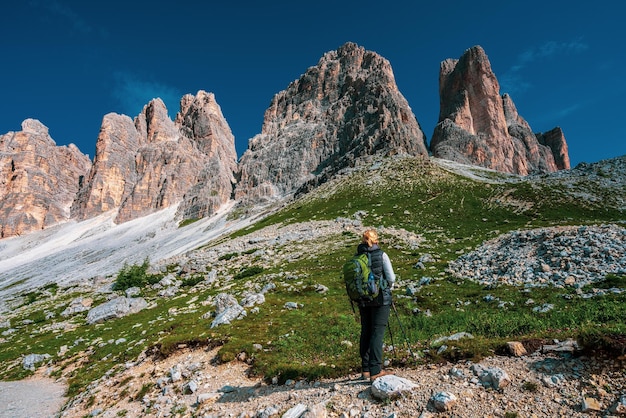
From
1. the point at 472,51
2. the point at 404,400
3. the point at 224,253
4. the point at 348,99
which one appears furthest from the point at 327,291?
A: the point at 472,51

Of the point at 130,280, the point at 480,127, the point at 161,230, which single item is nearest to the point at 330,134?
the point at 480,127

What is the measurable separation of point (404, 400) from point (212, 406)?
→ 210 inches

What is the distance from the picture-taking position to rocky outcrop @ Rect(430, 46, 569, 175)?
157m

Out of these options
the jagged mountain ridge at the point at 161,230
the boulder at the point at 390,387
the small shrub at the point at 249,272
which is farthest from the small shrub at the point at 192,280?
the boulder at the point at 390,387

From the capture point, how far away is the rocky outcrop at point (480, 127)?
157 meters

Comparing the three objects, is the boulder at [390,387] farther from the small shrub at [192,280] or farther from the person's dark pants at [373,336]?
the small shrub at [192,280]

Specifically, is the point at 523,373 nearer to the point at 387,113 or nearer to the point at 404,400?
the point at 404,400

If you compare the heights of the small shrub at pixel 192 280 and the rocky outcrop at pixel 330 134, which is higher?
the rocky outcrop at pixel 330 134

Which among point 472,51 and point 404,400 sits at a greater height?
point 472,51

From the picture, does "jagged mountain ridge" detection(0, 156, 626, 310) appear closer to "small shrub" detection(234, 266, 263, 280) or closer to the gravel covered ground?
"small shrub" detection(234, 266, 263, 280)

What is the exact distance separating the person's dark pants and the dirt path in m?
11.5

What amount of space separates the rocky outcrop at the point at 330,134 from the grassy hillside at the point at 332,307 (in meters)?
74.5

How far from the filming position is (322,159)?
160 metres

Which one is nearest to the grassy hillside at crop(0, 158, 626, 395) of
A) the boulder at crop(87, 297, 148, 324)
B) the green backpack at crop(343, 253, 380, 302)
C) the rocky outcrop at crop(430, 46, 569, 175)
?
the boulder at crop(87, 297, 148, 324)
